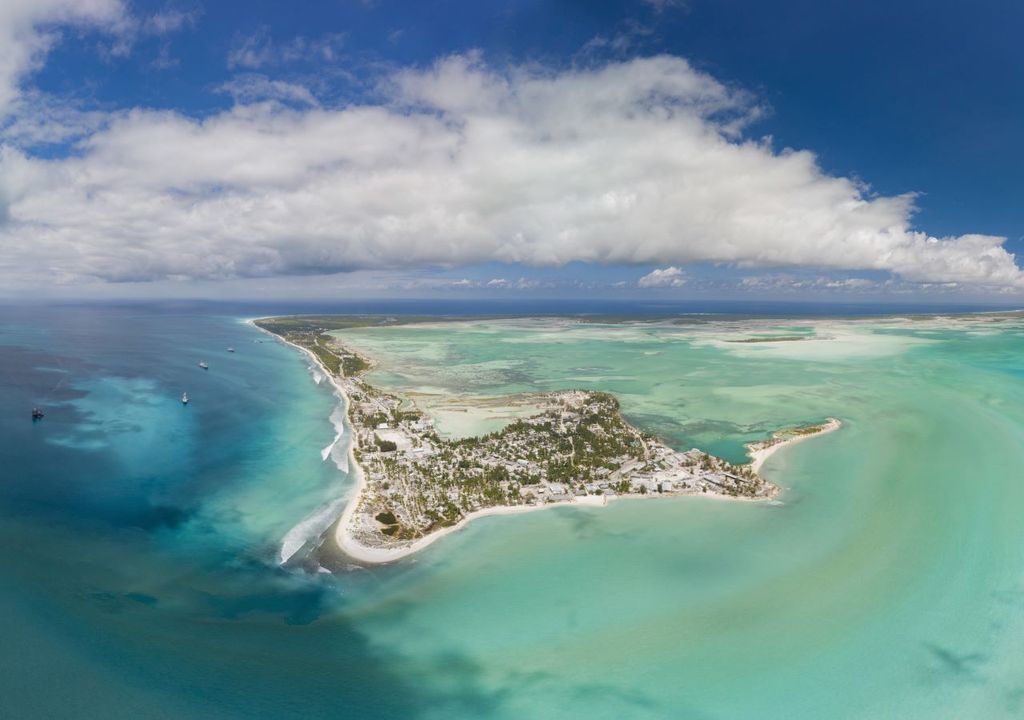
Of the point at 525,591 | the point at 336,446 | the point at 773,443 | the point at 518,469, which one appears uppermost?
the point at 773,443

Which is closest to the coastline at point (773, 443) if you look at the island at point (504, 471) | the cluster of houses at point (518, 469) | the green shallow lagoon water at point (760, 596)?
the island at point (504, 471)

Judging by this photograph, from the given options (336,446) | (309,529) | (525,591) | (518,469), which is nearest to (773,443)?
(518,469)

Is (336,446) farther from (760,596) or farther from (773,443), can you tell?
(773,443)

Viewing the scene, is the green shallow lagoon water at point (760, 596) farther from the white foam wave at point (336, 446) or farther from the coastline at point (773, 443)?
the white foam wave at point (336, 446)

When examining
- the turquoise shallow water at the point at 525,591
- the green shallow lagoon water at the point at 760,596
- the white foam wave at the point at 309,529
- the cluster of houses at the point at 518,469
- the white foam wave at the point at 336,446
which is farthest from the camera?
the white foam wave at the point at 336,446

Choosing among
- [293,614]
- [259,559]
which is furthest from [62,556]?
[293,614]

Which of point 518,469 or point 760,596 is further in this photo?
point 518,469

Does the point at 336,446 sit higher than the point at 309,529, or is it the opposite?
the point at 336,446
